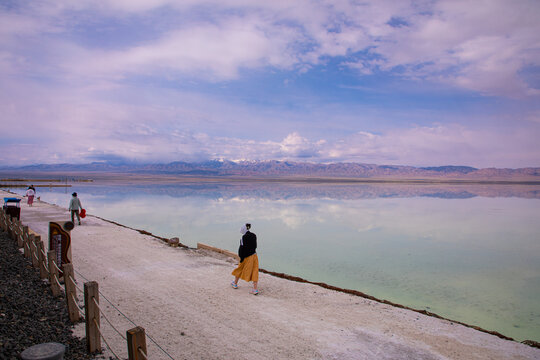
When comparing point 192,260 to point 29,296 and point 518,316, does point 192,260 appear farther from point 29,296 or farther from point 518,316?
point 518,316

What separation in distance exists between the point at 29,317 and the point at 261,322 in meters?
3.75

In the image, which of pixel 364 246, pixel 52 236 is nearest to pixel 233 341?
pixel 52 236

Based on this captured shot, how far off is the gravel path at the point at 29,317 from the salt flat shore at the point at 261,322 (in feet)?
1.15

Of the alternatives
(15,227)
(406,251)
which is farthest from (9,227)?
(406,251)

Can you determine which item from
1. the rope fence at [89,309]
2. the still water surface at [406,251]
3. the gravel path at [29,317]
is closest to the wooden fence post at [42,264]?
the rope fence at [89,309]

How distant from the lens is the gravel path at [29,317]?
4535 millimetres

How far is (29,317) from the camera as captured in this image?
5336 mm

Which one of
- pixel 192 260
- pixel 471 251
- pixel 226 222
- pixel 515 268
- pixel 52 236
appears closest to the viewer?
pixel 52 236

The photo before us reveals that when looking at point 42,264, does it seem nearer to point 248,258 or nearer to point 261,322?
point 248,258

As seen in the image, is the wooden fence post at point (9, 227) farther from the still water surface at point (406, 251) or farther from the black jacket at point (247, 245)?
the black jacket at point (247, 245)

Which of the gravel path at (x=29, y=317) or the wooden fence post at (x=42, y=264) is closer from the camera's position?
the gravel path at (x=29, y=317)

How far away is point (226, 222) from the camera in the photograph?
67.5ft

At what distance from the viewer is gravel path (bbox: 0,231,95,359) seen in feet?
14.9

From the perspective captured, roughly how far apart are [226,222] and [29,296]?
47.5ft
